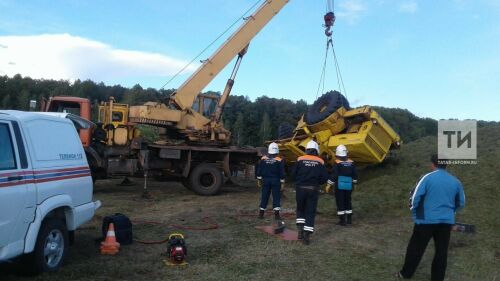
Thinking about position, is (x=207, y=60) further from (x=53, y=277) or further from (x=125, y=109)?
(x=53, y=277)

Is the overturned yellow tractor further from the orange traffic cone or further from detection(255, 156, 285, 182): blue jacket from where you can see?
the orange traffic cone

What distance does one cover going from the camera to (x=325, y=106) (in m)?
16.1

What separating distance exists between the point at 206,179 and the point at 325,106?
453 cm

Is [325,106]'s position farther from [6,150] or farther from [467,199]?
[6,150]

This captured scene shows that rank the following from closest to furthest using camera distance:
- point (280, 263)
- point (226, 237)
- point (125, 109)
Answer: point (280, 263)
point (226, 237)
point (125, 109)

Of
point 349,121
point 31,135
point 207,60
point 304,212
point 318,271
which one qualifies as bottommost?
point 318,271

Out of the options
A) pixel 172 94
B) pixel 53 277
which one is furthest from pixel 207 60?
pixel 53 277

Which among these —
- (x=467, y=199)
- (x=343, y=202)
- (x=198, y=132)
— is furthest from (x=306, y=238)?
(x=198, y=132)

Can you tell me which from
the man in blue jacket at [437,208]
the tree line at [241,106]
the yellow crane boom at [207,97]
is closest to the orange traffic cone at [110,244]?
the man in blue jacket at [437,208]

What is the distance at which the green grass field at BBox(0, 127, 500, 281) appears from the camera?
6.79m

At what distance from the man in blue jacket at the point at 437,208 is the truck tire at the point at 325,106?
877 centimetres

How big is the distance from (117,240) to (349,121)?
944 centimetres

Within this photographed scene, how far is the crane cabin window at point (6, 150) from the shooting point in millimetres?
5305

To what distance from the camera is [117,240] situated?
8.00m
